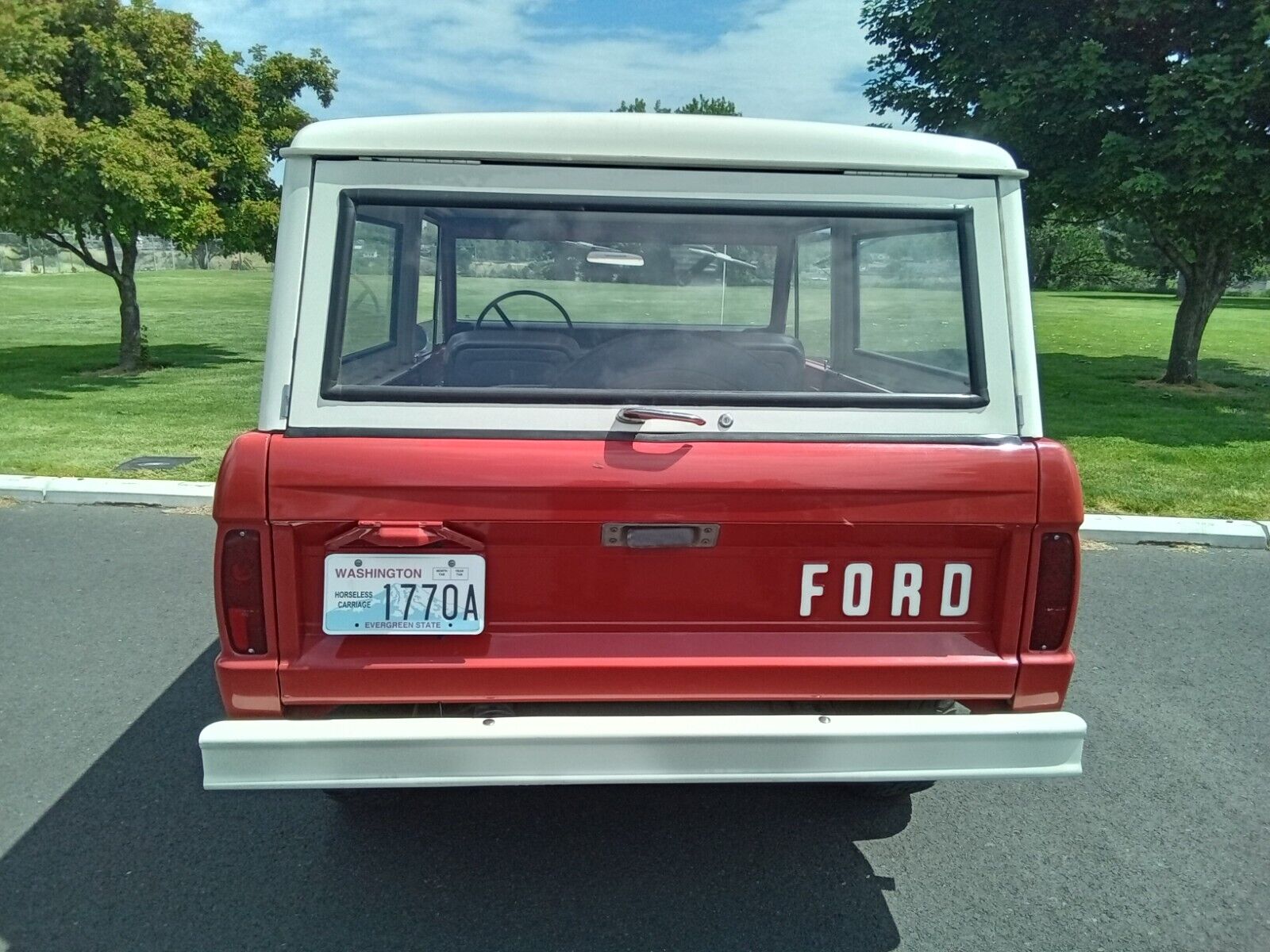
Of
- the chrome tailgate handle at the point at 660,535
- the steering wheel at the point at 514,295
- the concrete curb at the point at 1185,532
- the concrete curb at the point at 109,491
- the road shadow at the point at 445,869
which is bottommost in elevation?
the road shadow at the point at 445,869

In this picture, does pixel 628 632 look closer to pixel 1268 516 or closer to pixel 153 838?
pixel 153 838

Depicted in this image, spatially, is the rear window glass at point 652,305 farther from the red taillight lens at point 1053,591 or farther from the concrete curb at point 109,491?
the concrete curb at point 109,491

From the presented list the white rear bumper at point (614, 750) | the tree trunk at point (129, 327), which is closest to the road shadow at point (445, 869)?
the white rear bumper at point (614, 750)

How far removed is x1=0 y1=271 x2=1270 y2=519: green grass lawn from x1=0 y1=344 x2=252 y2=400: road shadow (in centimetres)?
3

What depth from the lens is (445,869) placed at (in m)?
2.96

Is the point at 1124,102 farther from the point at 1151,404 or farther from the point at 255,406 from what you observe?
the point at 255,406

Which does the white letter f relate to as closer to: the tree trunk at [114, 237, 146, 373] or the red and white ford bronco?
the red and white ford bronco

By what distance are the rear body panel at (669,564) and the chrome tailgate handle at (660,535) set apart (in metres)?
0.02

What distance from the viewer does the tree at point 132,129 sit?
9.91m

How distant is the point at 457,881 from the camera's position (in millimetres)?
2898

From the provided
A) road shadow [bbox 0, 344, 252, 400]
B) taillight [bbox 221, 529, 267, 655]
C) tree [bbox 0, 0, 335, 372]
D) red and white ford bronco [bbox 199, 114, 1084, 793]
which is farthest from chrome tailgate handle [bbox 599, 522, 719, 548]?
road shadow [bbox 0, 344, 252, 400]

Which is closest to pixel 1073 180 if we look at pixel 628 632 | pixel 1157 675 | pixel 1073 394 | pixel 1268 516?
pixel 1073 394

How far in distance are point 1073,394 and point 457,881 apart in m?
11.0

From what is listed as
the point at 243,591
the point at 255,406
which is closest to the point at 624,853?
the point at 243,591
